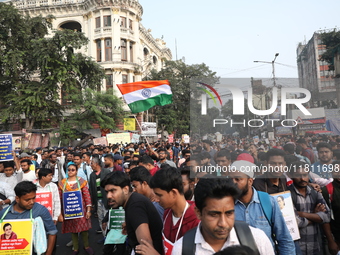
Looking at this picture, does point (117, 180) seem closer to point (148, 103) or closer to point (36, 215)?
point (36, 215)

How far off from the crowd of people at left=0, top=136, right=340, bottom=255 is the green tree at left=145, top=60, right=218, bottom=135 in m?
25.1

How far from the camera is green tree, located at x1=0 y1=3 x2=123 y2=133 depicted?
64.6 ft

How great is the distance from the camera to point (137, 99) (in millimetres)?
7551

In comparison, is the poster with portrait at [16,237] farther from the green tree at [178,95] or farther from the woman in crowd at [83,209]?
the green tree at [178,95]

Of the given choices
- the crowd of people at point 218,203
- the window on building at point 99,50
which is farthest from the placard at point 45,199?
the window on building at point 99,50

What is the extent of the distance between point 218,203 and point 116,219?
1.77 metres

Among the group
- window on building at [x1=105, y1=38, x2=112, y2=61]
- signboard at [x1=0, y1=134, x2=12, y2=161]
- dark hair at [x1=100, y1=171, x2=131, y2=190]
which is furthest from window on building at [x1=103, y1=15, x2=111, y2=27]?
dark hair at [x1=100, y1=171, x2=131, y2=190]

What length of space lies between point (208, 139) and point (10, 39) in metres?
22.0

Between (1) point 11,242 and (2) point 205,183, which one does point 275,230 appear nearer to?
(2) point 205,183

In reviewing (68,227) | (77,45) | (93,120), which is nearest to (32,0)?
(77,45)

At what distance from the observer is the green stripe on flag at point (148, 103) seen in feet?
24.7

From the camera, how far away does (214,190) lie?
5.35 ft

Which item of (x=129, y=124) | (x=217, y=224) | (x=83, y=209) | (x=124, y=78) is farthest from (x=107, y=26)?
(x=217, y=224)

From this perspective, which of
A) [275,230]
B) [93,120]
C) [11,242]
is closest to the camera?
[275,230]
